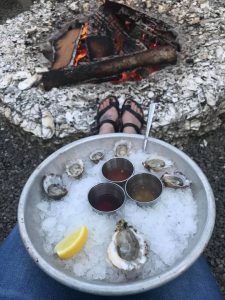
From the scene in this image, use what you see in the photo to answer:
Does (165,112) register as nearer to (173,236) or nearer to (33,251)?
(173,236)

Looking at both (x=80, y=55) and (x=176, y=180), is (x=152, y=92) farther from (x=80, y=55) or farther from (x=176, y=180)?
(x=176, y=180)

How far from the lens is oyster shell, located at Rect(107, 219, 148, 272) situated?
1.46 metres

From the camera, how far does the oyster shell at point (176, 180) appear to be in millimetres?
1737

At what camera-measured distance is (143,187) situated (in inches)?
70.1

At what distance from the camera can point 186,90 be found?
2891 mm

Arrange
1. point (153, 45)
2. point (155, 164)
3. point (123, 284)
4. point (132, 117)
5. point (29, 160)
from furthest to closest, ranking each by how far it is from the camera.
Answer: point (153, 45), point (29, 160), point (132, 117), point (155, 164), point (123, 284)

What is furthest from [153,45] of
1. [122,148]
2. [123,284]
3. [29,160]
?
[123,284]

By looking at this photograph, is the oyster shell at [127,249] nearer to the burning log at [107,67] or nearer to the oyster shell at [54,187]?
the oyster shell at [54,187]

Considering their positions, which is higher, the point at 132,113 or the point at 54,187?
the point at 54,187

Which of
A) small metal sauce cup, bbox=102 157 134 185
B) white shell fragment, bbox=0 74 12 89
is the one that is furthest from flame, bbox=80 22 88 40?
small metal sauce cup, bbox=102 157 134 185

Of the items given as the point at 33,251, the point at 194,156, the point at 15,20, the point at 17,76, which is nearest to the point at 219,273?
the point at 194,156

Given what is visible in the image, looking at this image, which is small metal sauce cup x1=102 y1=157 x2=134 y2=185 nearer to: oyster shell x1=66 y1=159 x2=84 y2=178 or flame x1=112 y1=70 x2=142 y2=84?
oyster shell x1=66 y1=159 x2=84 y2=178

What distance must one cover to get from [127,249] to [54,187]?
1.52 ft

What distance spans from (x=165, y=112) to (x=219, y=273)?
1.14 m
